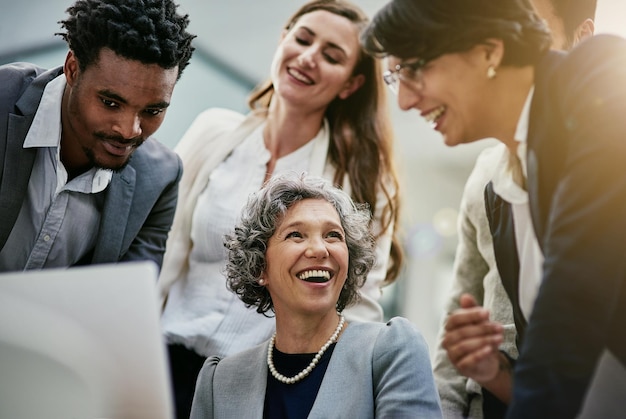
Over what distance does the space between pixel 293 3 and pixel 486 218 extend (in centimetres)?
217

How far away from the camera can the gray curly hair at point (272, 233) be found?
158 centimetres

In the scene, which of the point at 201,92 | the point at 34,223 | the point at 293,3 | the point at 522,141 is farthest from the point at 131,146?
the point at 201,92

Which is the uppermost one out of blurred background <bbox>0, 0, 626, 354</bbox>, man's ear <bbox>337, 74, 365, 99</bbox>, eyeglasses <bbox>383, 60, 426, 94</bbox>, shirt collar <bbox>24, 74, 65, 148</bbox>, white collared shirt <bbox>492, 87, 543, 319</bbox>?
eyeglasses <bbox>383, 60, 426, 94</bbox>

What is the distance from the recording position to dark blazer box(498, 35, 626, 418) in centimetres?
94

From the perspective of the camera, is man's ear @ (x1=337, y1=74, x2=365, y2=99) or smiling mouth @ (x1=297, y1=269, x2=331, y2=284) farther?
man's ear @ (x1=337, y1=74, x2=365, y2=99)

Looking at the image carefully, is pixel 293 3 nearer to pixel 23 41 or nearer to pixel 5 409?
pixel 23 41

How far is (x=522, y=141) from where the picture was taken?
3.65 feet

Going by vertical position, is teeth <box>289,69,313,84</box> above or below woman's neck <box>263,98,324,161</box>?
above

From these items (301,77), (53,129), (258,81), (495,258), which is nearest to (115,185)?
(53,129)

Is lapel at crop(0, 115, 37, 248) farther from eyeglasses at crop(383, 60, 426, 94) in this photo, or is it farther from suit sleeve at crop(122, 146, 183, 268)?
eyeglasses at crop(383, 60, 426, 94)

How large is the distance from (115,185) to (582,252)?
1.00 m

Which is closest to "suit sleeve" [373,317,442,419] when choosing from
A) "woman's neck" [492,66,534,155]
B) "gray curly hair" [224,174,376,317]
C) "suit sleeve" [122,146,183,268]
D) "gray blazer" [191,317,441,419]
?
"gray blazer" [191,317,441,419]

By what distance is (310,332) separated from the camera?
58.9 inches

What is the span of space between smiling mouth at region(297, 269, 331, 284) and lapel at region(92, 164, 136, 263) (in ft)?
1.35
